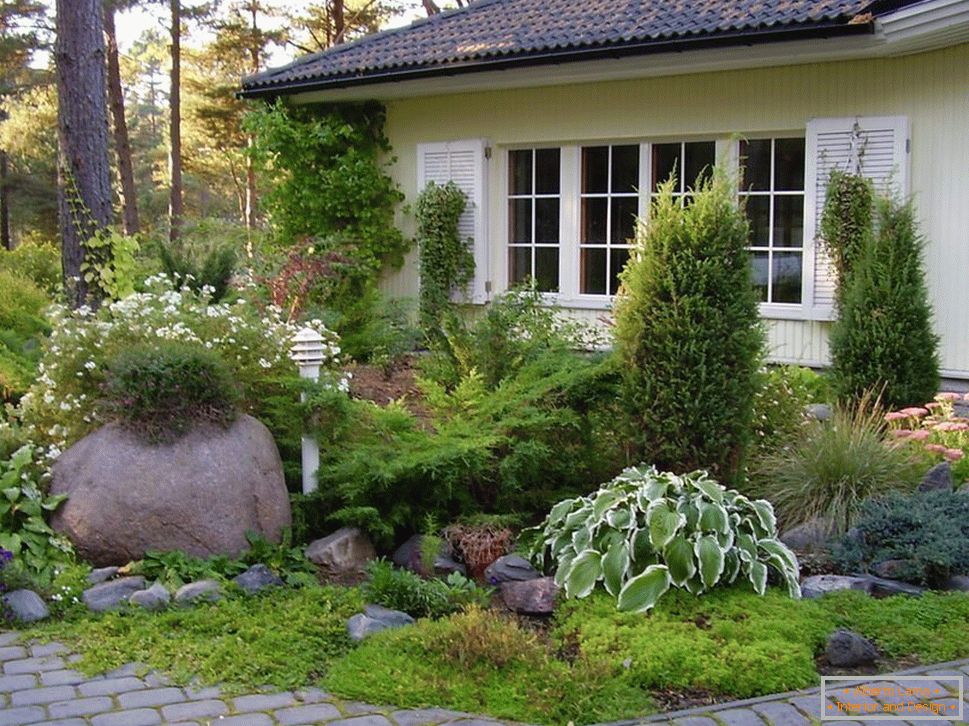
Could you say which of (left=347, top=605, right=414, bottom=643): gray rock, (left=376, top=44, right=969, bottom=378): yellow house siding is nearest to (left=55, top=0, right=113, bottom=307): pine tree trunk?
(left=376, top=44, right=969, bottom=378): yellow house siding

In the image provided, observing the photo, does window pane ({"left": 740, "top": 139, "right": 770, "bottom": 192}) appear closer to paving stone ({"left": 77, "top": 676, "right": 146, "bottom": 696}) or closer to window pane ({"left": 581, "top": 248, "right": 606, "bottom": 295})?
window pane ({"left": 581, "top": 248, "right": 606, "bottom": 295})

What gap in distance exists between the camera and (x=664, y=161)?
33.4ft

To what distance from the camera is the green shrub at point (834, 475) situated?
5.70 metres

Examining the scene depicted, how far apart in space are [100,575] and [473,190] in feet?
23.2

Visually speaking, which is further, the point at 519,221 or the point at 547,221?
the point at 519,221

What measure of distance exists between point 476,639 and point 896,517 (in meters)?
2.28

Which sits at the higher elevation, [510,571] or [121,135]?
[121,135]

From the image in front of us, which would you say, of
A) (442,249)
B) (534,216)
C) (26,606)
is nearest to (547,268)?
(534,216)

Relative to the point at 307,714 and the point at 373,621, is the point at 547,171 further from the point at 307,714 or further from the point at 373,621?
the point at 307,714

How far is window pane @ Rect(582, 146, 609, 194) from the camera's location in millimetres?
10531

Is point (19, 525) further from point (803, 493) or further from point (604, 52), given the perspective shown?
point (604, 52)

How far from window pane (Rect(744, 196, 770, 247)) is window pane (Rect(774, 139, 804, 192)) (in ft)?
Answer: 0.61

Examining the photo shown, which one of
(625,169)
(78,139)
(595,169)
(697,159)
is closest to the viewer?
(78,139)

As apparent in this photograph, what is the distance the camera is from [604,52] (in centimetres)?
940
